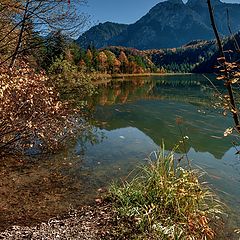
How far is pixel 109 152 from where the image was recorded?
16.5 meters

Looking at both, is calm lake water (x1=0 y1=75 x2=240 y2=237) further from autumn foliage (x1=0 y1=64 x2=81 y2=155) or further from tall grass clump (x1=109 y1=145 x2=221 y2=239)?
tall grass clump (x1=109 y1=145 x2=221 y2=239)

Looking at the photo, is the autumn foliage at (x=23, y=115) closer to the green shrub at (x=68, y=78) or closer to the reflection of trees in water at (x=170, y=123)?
the reflection of trees in water at (x=170, y=123)

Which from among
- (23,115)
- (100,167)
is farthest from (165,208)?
(23,115)

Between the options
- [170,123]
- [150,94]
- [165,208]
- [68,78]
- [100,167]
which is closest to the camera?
[165,208]

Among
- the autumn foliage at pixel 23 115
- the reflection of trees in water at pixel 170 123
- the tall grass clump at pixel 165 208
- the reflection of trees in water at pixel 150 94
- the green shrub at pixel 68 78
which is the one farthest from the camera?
the reflection of trees in water at pixel 150 94

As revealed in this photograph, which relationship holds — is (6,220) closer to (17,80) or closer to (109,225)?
(109,225)

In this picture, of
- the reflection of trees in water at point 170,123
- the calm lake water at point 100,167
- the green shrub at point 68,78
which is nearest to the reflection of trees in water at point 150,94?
the reflection of trees in water at point 170,123

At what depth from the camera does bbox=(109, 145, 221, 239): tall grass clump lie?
7238mm

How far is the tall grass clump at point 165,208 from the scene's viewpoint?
Result: 7.24 meters

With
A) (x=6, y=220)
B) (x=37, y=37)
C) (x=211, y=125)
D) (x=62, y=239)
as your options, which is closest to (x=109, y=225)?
(x=62, y=239)

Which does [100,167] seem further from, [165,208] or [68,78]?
[68,78]

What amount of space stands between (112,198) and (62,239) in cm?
256

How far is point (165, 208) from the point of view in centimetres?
795

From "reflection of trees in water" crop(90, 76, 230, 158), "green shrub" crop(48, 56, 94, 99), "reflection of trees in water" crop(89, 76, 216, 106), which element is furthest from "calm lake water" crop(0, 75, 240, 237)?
"reflection of trees in water" crop(89, 76, 216, 106)
